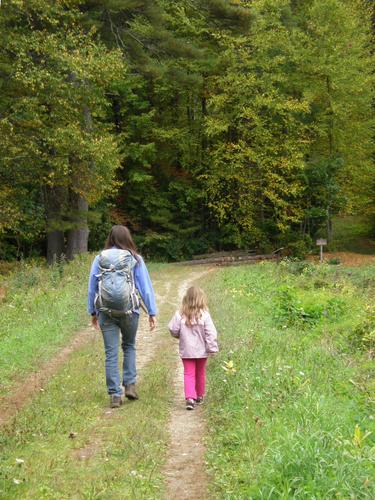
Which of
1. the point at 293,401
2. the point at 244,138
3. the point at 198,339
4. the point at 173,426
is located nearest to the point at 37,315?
the point at 198,339

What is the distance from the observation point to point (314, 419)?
5855mm

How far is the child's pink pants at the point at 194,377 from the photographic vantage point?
7891 mm

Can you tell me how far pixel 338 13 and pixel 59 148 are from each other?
19535 mm

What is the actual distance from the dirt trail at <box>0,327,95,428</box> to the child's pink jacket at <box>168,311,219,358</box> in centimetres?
187

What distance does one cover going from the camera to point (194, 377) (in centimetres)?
798

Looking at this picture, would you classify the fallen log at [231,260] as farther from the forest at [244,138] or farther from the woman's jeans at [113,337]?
the woman's jeans at [113,337]

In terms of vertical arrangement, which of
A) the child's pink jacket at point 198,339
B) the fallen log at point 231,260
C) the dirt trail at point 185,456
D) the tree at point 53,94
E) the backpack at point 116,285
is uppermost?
the tree at point 53,94

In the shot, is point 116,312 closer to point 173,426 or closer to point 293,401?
point 173,426

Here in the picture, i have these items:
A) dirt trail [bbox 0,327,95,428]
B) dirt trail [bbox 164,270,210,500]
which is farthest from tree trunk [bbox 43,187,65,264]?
dirt trail [bbox 164,270,210,500]

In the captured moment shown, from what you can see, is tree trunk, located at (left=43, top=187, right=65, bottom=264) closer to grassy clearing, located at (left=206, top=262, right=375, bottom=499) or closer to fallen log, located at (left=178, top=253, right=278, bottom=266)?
fallen log, located at (left=178, top=253, right=278, bottom=266)

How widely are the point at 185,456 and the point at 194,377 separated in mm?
1832

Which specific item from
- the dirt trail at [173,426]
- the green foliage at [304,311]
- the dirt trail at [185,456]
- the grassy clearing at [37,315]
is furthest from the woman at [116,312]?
the green foliage at [304,311]

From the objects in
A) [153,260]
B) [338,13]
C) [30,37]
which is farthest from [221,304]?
[338,13]

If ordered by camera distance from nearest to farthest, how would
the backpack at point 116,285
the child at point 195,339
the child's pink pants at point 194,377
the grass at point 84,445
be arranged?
the grass at point 84,445, the backpack at point 116,285, the child's pink pants at point 194,377, the child at point 195,339
